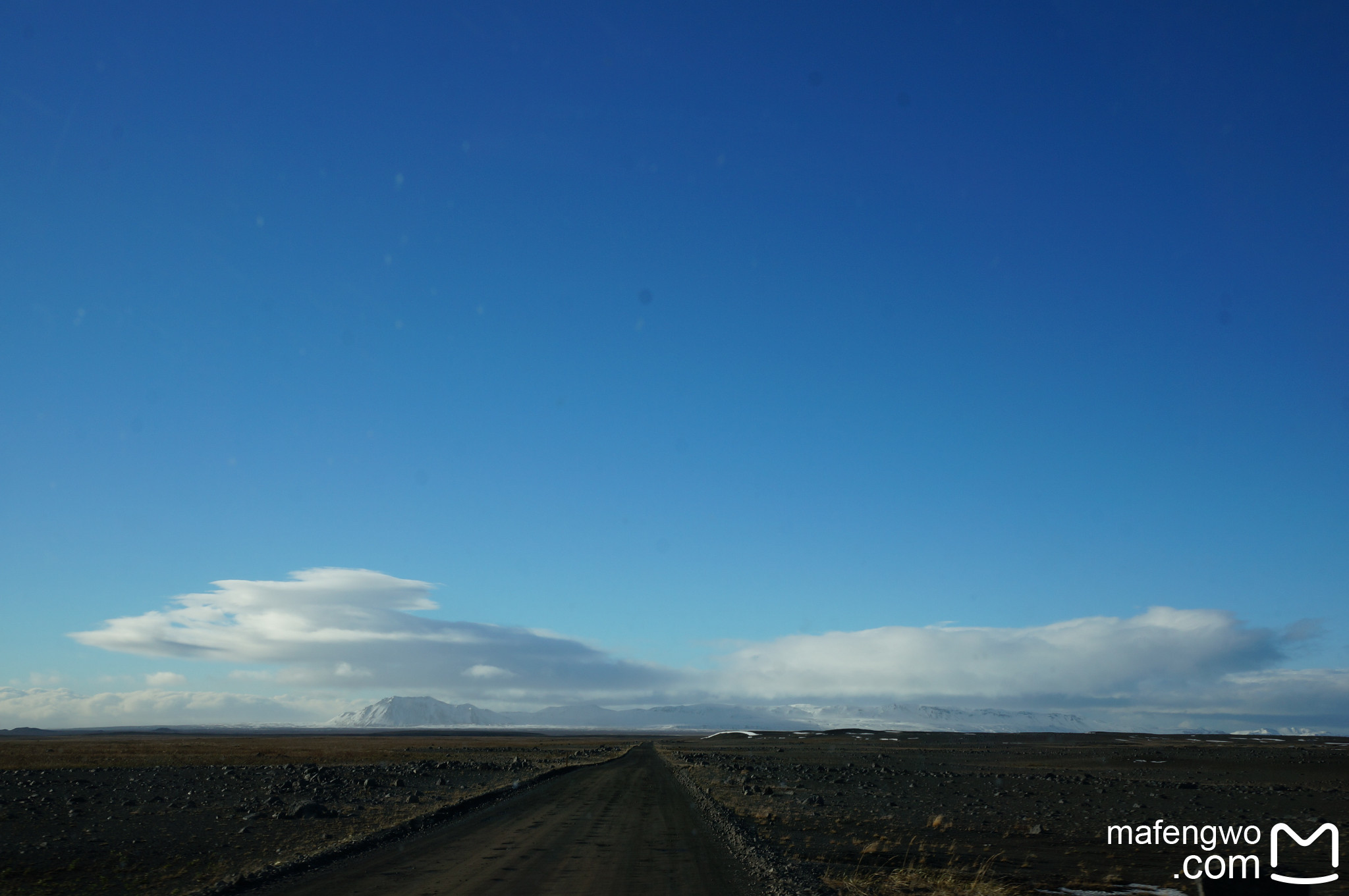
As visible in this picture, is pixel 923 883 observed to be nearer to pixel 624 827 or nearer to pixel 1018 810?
pixel 624 827

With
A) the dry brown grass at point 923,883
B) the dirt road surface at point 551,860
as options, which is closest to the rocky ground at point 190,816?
the dirt road surface at point 551,860

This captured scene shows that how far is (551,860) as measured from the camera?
17.3 meters

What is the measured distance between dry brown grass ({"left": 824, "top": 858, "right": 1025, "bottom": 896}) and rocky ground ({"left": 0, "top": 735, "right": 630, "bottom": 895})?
1194cm

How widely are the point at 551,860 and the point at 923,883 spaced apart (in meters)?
8.11

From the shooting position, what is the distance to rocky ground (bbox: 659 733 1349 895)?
1945cm

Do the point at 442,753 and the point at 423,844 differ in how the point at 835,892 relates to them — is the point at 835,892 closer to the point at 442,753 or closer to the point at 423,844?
the point at 423,844

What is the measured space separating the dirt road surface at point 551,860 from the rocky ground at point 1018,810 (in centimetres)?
271

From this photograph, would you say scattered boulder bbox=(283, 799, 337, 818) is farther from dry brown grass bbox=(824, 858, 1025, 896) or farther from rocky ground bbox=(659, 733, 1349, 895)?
dry brown grass bbox=(824, 858, 1025, 896)

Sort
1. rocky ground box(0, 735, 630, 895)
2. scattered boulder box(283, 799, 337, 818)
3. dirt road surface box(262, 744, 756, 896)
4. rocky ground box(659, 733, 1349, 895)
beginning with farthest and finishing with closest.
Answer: scattered boulder box(283, 799, 337, 818), rocky ground box(659, 733, 1349, 895), rocky ground box(0, 735, 630, 895), dirt road surface box(262, 744, 756, 896)

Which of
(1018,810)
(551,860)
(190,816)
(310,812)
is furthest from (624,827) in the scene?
(1018,810)

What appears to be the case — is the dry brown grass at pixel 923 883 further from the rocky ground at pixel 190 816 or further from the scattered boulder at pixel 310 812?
the scattered boulder at pixel 310 812

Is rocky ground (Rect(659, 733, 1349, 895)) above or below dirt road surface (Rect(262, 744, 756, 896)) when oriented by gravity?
below

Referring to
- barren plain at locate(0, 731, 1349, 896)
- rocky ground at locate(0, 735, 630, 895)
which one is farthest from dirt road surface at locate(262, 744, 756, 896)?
rocky ground at locate(0, 735, 630, 895)

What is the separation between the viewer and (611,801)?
3228cm
